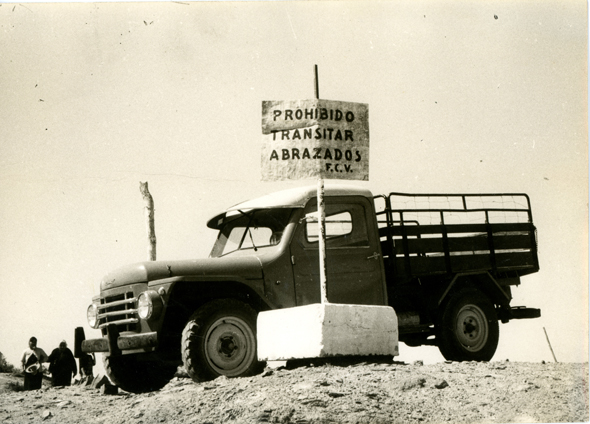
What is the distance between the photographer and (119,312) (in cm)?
916

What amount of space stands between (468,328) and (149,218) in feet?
21.0

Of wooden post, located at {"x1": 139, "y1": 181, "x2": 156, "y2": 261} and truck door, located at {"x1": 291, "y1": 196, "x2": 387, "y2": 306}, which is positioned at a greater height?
wooden post, located at {"x1": 139, "y1": 181, "x2": 156, "y2": 261}

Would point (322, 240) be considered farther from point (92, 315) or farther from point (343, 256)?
point (92, 315)

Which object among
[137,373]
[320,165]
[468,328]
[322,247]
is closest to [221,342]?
[322,247]

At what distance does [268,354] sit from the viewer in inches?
329

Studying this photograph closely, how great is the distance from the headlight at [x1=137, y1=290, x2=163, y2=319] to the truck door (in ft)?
5.18

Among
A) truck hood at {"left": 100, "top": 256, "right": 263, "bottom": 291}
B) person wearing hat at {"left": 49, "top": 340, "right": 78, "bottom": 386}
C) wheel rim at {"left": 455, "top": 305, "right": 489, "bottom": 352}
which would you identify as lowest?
person wearing hat at {"left": 49, "top": 340, "right": 78, "bottom": 386}

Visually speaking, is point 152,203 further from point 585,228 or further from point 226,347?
point 585,228

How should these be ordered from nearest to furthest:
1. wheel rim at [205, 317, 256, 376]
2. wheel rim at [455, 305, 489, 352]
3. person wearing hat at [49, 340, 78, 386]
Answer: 1. wheel rim at [205, 317, 256, 376]
2. wheel rim at [455, 305, 489, 352]
3. person wearing hat at [49, 340, 78, 386]

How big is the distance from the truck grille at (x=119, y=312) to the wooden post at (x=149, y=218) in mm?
4934

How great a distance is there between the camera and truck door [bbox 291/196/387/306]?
9.31 metres

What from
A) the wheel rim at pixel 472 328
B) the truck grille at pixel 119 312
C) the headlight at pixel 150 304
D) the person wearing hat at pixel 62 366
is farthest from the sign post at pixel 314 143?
the person wearing hat at pixel 62 366

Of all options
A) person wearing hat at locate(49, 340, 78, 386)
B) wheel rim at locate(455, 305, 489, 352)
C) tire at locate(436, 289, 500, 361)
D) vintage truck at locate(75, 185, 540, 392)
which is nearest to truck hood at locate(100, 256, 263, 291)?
vintage truck at locate(75, 185, 540, 392)

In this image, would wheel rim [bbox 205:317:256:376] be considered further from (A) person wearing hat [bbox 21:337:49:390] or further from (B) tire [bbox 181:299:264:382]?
(A) person wearing hat [bbox 21:337:49:390]
